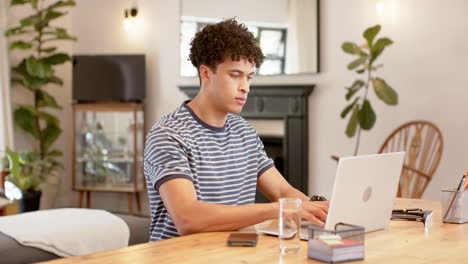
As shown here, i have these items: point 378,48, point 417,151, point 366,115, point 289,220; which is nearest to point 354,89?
point 366,115

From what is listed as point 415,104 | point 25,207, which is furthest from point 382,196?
point 25,207

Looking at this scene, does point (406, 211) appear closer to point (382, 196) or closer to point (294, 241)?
point (382, 196)

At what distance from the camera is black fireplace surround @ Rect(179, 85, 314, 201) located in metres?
5.70

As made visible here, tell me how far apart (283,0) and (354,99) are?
102 cm

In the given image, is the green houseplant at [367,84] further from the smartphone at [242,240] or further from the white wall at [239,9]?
the smartphone at [242,240]

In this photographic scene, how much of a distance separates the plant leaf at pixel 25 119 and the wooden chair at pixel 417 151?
3.08 m

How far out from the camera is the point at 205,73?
2.36m

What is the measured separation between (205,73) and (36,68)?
4.11 meters

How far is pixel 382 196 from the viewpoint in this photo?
2.08 m

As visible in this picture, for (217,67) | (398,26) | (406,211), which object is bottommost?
(406,211)

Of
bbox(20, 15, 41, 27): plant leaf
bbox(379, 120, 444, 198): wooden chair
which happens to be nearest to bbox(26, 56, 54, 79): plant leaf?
bbox(20, 15, 41, 27): plant leaf

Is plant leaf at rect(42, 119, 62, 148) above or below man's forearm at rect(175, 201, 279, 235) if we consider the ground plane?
below

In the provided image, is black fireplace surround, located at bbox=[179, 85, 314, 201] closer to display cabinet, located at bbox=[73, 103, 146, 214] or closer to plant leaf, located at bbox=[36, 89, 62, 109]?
display cabinet, located at bbox=[73, 103, 146, 214]

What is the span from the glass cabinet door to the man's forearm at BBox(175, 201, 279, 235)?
4.51m
